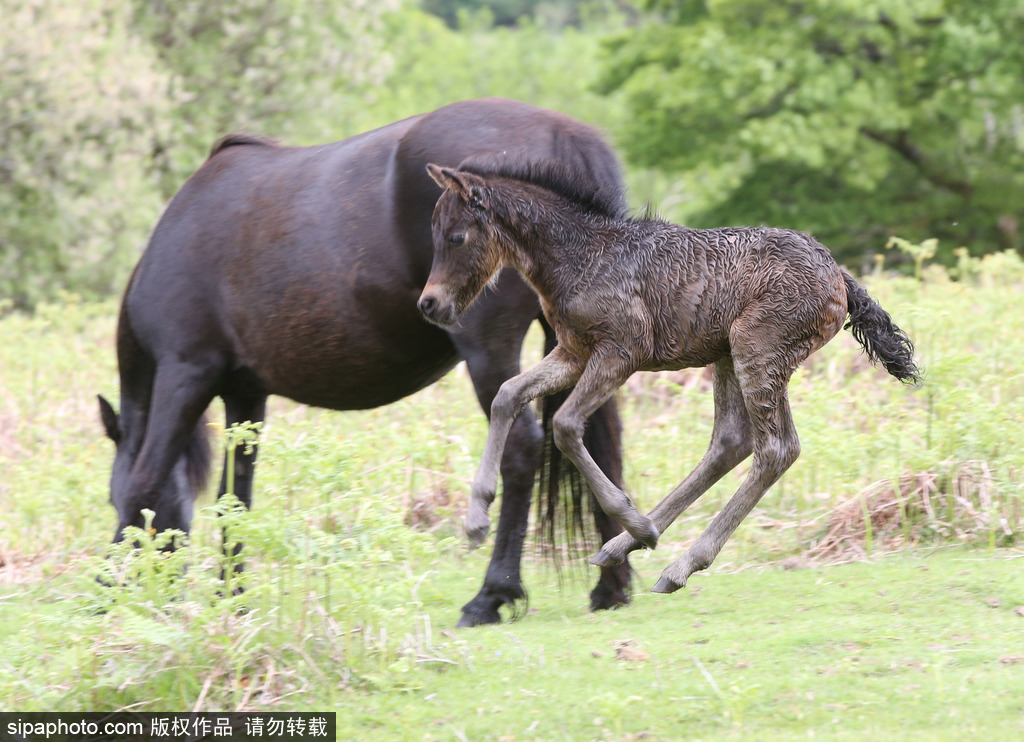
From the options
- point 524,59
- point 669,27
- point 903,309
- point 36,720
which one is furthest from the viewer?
point 524,59

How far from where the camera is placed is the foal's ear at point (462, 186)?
413 cm

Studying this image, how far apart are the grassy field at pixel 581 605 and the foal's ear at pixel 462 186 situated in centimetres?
113

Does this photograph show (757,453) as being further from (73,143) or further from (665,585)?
(73,143)

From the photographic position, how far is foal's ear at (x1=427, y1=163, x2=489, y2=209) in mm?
4133

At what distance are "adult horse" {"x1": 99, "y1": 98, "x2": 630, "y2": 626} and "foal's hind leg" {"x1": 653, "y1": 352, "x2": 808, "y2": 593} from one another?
1186 millimetres

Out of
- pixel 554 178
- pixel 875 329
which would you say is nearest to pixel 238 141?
pixel 554 178

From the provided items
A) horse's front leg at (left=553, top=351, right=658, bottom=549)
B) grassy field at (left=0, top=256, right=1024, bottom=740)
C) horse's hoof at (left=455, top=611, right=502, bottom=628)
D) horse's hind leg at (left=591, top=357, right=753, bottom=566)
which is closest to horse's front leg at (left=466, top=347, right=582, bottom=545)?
horse's front leg at (left=553, top=351, right=658, bottom=549)

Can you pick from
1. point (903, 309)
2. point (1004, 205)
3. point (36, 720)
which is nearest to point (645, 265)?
point (36, 720)

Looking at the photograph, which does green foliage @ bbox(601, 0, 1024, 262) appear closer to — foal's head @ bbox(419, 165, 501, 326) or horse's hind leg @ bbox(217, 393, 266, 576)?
horse's hind leg @ bbox(217, 393, 266, 576)

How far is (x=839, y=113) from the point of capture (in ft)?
62.2

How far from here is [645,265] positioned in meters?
4.23

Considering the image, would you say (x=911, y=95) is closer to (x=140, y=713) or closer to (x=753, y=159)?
(x=753, y=159)

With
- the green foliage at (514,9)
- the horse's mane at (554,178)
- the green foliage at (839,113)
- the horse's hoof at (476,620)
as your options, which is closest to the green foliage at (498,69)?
the green foliage at (839,113)

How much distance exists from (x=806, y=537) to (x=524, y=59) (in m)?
36.1
